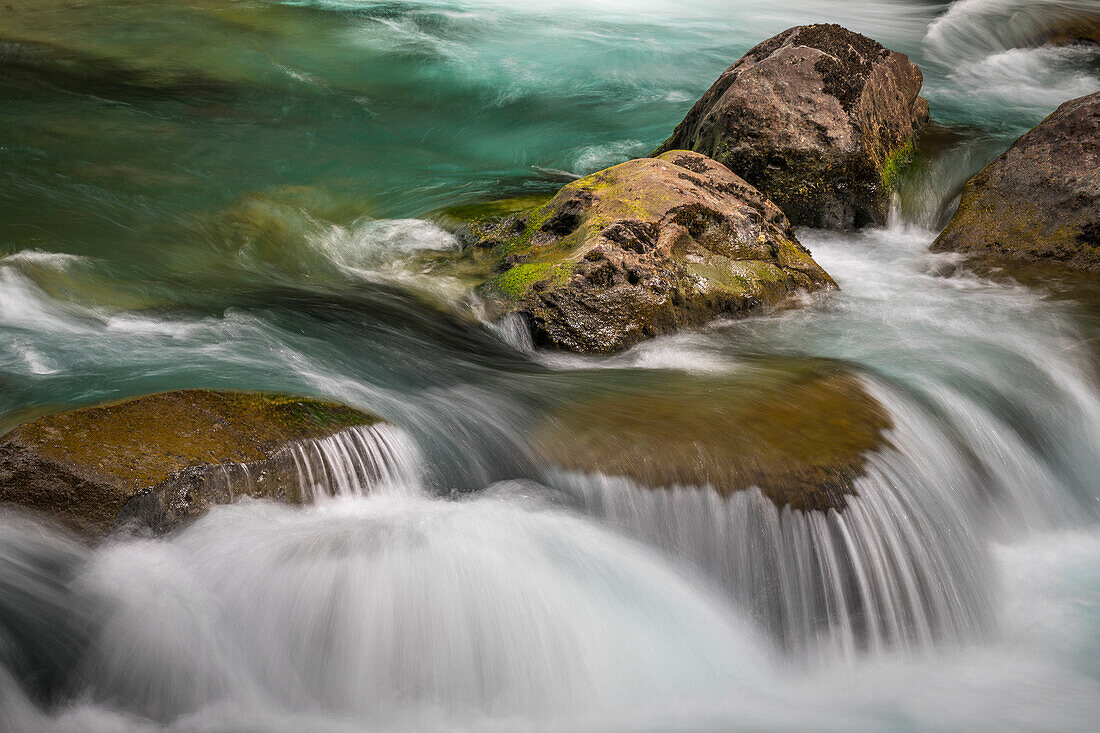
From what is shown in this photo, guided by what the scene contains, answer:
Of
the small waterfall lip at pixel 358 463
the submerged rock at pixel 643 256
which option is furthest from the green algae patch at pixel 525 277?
the small waterfall lip at pixel 358 463

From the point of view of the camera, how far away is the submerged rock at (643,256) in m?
6.14

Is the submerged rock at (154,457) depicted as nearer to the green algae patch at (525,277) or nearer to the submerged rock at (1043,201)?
the green algae patch at (525,277)

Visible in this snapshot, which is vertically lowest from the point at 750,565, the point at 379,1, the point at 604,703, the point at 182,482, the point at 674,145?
the point at 604,703

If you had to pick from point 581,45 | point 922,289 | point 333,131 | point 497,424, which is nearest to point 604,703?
point 497,424

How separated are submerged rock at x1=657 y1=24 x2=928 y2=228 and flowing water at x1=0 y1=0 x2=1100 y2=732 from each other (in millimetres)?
371

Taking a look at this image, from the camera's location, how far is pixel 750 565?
4500 mm

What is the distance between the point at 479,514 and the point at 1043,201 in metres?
5.89

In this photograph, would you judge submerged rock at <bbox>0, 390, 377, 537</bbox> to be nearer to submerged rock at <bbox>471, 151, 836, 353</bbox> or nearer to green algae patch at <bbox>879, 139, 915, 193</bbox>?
submerged rock at <bbox>471, 151, 836, 353</bbox>

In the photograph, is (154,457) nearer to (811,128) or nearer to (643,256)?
(643,256)

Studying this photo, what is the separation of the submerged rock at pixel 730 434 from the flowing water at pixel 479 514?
111 millimetres

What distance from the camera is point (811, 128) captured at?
26.7 feet

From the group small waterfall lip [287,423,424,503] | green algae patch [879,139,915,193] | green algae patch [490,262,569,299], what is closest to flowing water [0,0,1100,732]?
small waterfall lip [287,423,424,503]

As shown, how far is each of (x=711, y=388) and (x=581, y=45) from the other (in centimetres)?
1125

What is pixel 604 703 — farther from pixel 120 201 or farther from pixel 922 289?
pixel 120 201
